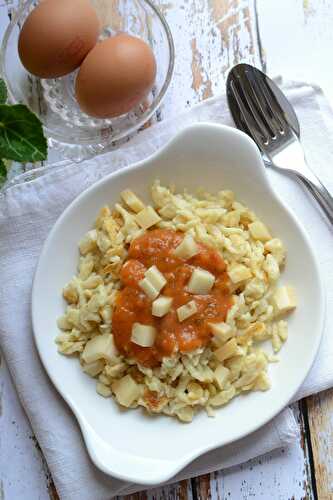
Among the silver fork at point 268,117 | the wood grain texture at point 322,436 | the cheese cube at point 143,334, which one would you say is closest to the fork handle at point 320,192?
the silver fork at point 268,117

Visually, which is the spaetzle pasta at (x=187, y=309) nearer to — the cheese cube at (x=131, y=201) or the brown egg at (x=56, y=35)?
the cheese cube at (x=131, y=201)

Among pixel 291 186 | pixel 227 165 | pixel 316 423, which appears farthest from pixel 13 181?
pixel 316 423

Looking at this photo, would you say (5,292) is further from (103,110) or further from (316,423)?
(316,423)

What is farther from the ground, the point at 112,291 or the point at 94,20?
the point at 94,20

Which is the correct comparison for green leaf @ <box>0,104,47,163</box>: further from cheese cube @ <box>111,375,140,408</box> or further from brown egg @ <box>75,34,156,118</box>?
cheese cube @ <box>111,375,140,408</box>

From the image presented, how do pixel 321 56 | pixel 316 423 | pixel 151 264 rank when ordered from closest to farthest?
pixel 151 264, pixel 316 423, pixel 321 56

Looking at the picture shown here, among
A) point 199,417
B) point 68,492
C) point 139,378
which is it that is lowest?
point 68,492
